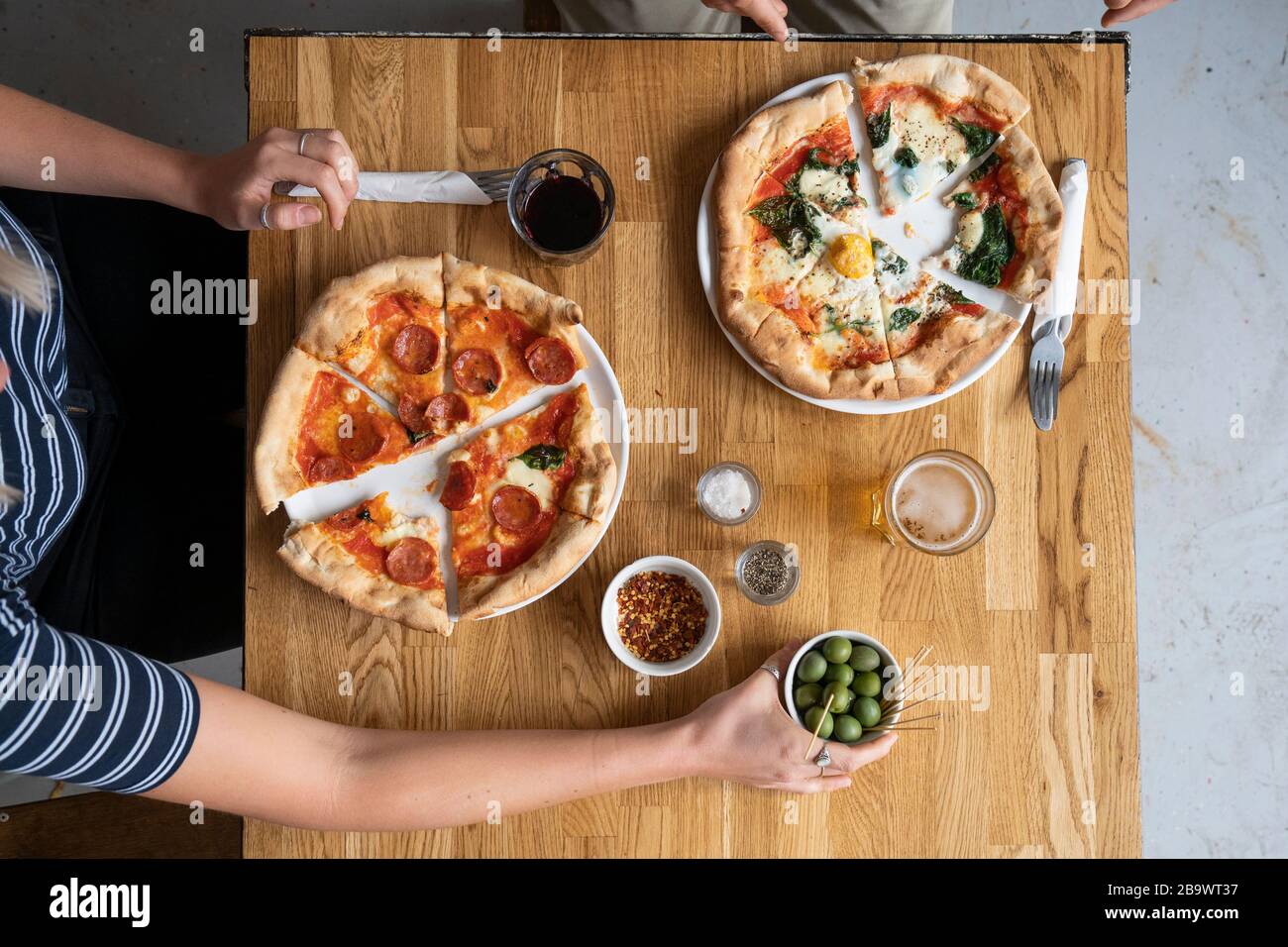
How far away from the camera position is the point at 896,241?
2.30 m

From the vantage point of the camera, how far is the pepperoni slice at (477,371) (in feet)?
7.34

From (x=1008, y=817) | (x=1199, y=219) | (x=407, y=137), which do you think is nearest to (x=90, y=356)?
(x=407, y=137)

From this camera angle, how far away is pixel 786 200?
2277 mm

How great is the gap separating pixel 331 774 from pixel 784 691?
3.44 ft

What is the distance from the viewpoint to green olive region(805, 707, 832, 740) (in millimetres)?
2127

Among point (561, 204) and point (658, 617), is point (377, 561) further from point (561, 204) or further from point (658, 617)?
point (561, 204)

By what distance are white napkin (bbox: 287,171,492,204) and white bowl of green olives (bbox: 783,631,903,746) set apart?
1355 mm

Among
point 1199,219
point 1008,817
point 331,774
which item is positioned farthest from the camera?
point 1199,219

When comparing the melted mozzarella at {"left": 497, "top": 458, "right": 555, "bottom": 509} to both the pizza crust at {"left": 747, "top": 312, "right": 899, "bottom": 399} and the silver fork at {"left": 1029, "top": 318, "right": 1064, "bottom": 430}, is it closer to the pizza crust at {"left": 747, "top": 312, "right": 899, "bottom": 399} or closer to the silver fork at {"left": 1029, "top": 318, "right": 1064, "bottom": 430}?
the pizza crust at {"left": 747, "top": 312, "right": 899, "bottom": 399}

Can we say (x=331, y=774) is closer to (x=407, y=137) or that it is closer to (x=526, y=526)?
(x=526, y=526)

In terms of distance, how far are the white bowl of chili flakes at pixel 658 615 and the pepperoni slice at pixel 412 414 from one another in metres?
0.60

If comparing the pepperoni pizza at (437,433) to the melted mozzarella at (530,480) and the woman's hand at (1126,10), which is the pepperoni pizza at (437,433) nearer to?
the melted mozzarella at (530,480)

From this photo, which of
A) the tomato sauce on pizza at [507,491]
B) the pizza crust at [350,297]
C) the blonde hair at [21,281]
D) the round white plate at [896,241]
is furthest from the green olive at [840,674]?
the blonde hair at [21,281]

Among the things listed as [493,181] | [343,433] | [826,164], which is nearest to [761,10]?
[826,164]
